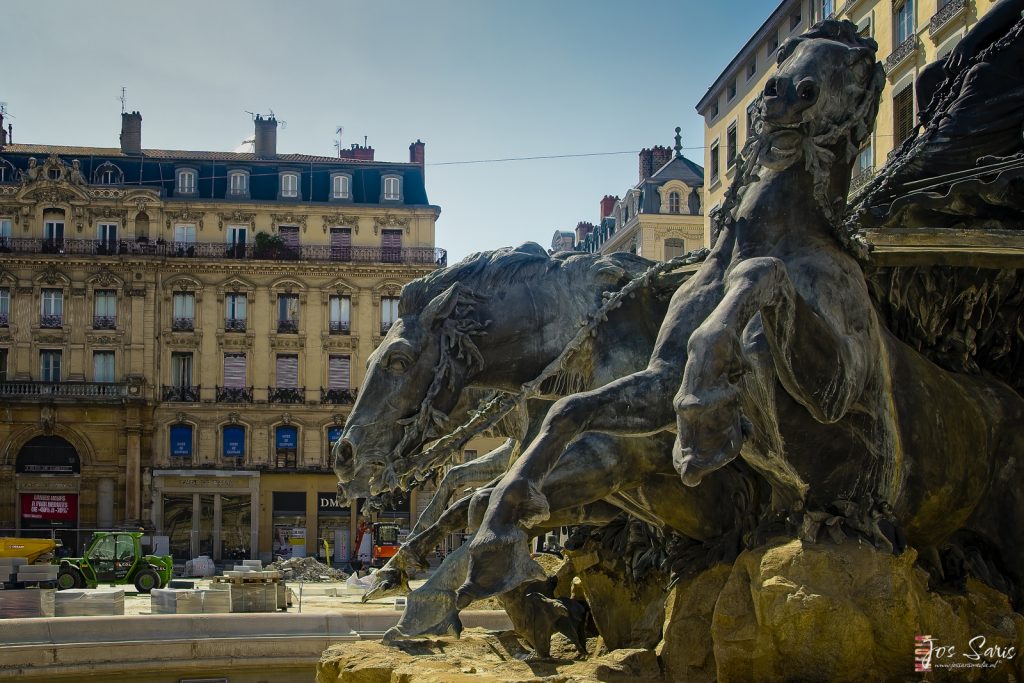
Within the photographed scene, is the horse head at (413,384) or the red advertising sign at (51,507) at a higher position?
the horse head at (413,384)

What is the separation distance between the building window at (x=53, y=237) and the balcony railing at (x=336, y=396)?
40.9 feet

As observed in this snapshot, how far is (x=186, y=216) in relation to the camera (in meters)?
58.3

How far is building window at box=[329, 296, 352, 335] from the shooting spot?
58.4 meters

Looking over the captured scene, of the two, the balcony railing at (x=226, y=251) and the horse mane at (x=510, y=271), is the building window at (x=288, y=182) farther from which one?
the horse mane at (x=510, y=271)

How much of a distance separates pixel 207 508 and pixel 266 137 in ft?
57.8

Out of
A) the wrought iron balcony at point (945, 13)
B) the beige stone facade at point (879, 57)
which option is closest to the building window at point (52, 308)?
the beige stone facade at point (879, 57)

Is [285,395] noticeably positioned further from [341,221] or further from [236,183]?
[236,183]

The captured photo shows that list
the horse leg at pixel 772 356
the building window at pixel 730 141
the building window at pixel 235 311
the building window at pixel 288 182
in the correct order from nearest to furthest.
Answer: the horse leg at pixel 772 356 < the building window at pixel 730 141 < the building window at pixel 235 311 < the building window at pixel 288 182

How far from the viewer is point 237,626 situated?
1312 centimetres

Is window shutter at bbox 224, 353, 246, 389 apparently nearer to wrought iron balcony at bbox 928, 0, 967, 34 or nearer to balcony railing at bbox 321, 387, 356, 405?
balcony railing at bbox 321, 387, 356, 405

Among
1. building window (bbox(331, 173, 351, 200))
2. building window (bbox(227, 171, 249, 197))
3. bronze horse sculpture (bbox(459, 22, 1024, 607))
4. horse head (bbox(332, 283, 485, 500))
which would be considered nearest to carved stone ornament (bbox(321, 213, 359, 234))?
building window (bbox(331, 173, 351, 200))

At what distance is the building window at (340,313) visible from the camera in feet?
192

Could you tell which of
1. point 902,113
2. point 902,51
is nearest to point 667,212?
point 902,51

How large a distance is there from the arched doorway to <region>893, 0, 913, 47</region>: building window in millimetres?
38536
